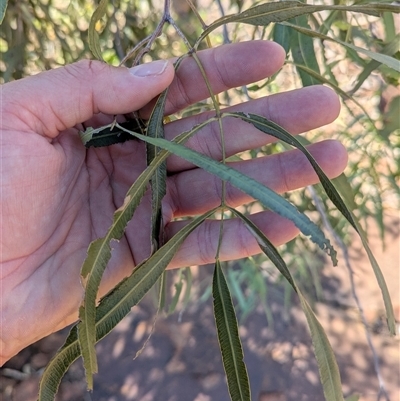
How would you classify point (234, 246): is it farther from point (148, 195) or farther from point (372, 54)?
point (372, 54)

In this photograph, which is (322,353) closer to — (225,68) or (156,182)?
(156,182)

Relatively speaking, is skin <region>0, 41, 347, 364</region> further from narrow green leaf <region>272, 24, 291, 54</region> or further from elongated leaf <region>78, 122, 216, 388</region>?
elongated leaf <region>78, 122, 216, 388</region>

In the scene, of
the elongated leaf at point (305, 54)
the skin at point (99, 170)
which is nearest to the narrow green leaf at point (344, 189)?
the skin at point (99, 170)

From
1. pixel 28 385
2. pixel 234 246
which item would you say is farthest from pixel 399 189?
pixel 28 385

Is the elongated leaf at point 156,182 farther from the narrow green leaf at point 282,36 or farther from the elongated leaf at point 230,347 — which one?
the narrow green leaf at point 282,36

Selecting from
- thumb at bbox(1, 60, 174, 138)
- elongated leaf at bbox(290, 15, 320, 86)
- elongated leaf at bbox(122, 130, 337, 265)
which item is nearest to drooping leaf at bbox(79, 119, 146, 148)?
thumb at bbox(1, 60, 174, 138)

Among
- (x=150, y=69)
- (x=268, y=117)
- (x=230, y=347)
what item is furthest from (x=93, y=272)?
(x=268, y=117)
